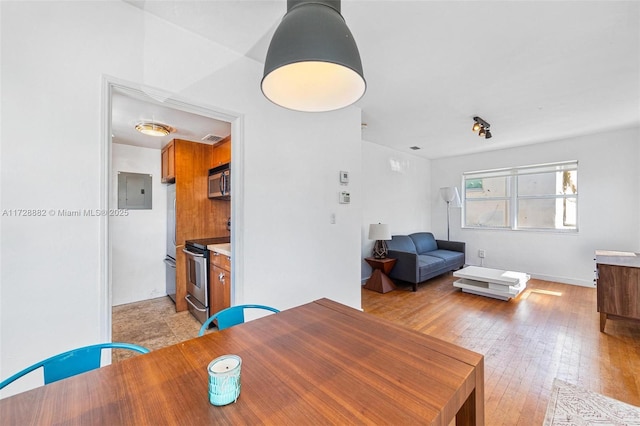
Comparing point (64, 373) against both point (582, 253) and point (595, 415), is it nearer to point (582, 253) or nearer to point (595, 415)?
point (595, 415)

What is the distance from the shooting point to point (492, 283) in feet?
12.8

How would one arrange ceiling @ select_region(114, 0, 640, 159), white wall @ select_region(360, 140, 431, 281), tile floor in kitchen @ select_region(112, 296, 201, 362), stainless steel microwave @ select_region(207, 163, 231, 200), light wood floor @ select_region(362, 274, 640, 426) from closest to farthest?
ceiling @ select_region(114, 0, 640, 159)
light wood floor @ select_region(362, 274, 640, 426)
tile floor in kitchen @ select_region(112, 296, 201, 362)
stainless steel microwave @ select_region(207, 163, 231, 200)
white wall @ select_region(360, 140, 431, 281)

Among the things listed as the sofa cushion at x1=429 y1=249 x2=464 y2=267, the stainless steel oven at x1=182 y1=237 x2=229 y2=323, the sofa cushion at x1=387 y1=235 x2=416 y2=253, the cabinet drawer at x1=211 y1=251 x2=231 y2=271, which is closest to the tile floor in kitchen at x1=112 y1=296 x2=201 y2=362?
the stainless steel oven at x1=182 y1=237 x2=229 y2=323

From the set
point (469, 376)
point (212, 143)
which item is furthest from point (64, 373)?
point (212, 143)

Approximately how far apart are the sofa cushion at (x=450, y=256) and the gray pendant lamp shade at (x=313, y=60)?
169 inches

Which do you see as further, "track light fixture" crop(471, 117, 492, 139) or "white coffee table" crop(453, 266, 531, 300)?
"white coffee table" crop(453, 266, 531, 300)

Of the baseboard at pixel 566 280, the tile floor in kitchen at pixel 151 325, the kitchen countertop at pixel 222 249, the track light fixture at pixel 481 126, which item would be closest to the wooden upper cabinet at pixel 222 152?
the kitchen countertop at pixel 222 249

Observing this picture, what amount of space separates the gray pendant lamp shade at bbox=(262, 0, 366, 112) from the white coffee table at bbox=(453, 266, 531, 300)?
379 cm

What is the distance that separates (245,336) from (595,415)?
2.17 m

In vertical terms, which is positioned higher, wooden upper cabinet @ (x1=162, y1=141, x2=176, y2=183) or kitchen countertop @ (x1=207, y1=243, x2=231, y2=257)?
wooden upper cabinet @ (x1=162, y1=141, x2=176, y2=183)

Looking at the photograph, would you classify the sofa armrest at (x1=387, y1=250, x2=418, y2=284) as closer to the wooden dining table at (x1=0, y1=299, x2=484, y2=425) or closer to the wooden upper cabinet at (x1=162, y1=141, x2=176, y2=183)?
the wooden dining table at (x1=0, y1=299, x2=484, y2=425)

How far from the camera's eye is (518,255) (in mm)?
4984

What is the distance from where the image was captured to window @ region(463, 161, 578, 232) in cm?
458

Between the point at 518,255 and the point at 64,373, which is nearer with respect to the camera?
the point at 64,373
